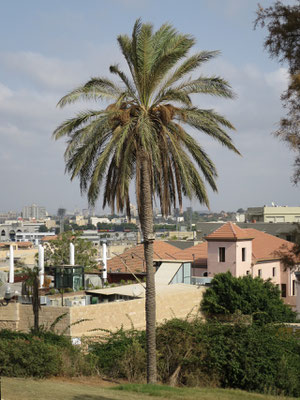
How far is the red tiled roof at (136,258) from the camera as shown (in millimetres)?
53062

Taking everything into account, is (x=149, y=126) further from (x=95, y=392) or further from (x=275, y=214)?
(x=275, y=214)

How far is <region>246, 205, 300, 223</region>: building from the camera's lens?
374 ft

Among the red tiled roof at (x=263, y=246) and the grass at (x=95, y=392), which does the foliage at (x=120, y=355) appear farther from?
the red tiled roof at (x=263, y=246)

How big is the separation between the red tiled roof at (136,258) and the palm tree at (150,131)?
29302 millimetres

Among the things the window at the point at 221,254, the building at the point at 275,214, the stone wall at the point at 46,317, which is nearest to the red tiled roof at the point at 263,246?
the window at the point at 221,254

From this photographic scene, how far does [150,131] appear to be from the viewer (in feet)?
63.7

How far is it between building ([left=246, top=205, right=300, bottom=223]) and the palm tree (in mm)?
94446

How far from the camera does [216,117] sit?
822 inches

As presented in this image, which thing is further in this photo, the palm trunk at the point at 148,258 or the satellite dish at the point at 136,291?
the satellite dish at the point at 136,291

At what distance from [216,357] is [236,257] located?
3025cm

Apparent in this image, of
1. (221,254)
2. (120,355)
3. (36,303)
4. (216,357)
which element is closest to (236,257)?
(221,254)

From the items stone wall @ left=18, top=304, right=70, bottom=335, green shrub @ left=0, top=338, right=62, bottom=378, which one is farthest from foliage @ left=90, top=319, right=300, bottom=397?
green shrub @ left=0, top=338, right=62, bottom=378

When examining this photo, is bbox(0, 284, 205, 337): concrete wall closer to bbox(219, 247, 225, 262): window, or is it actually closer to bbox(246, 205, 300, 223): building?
bbox(219, 247, 225, 262): window

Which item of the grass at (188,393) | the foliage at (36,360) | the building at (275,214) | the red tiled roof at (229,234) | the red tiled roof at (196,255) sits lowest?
the grass at (188,393)
